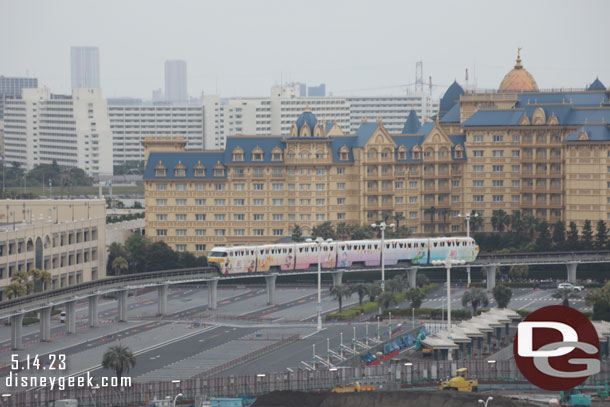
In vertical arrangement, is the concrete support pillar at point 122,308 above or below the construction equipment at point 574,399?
above

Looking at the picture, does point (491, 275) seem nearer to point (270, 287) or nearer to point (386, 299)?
point (270, 287)

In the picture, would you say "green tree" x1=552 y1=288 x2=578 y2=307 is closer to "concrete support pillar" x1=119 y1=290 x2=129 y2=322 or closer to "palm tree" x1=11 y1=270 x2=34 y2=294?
"concrete support pillar" x1=119 y1=290 x2=129 y2=322

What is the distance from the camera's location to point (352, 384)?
125 meters

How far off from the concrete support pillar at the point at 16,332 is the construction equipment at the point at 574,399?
56.0 m

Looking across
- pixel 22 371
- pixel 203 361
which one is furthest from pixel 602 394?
pixel 22 371

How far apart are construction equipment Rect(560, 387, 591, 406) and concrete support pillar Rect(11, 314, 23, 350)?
55990mm

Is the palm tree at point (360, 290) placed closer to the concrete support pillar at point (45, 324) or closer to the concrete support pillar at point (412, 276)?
the concrete support pillar at point (412, 276)

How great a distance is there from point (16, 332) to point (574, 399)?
5783 centimetres

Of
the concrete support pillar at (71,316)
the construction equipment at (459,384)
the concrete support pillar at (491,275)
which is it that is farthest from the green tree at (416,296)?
the construction equipment at (459,384)

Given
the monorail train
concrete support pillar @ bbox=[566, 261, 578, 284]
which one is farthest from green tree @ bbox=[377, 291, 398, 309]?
concrete support pillar @ bbox=[566, 261, 578, 284]

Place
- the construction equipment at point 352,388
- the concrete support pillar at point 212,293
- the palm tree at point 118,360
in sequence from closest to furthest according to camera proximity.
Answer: the construction equipment at point 352,388 → the palm tree at point 118,360 → the concrete support pillar at point 212,293

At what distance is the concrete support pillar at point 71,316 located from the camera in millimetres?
163250

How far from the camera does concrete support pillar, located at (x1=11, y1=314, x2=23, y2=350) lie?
152 m

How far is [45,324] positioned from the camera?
158m
